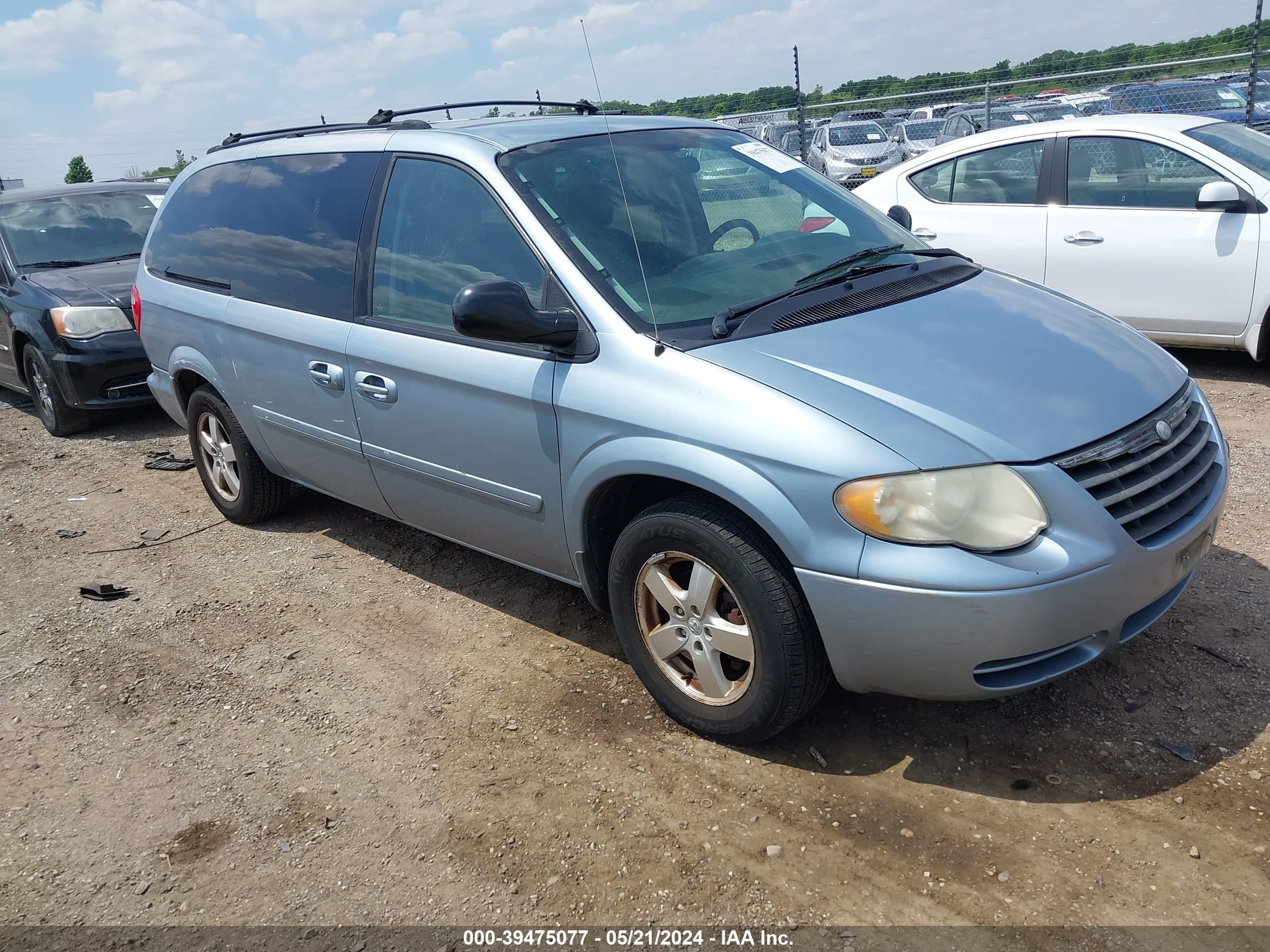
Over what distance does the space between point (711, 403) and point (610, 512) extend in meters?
0.64

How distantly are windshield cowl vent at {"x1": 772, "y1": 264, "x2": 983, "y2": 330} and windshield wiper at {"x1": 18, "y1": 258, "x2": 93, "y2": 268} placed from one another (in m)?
7.25

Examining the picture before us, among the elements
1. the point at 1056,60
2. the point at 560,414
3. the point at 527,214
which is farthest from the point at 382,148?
the point at 1056,60

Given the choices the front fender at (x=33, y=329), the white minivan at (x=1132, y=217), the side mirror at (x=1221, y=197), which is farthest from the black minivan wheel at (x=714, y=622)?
the front fender at (x=33, y=329)

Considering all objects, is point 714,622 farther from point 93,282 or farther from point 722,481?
point 93,282

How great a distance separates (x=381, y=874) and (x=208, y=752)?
40.3 inches

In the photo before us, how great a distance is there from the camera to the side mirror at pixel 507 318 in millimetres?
3094

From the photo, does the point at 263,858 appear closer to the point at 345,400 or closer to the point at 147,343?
the point at 345,400

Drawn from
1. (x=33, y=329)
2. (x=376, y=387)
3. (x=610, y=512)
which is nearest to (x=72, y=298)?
(x=33, y=329)

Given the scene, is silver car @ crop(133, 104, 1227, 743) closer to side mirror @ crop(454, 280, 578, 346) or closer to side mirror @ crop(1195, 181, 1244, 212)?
side mirror @ crop(454, 280, 578, 346)

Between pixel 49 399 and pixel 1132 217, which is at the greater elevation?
pixel 1132 217

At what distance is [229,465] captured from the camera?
17.9 ft

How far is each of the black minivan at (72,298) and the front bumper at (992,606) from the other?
660 cm

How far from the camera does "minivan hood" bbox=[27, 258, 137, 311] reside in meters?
7.71

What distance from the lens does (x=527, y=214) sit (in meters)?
3.46
